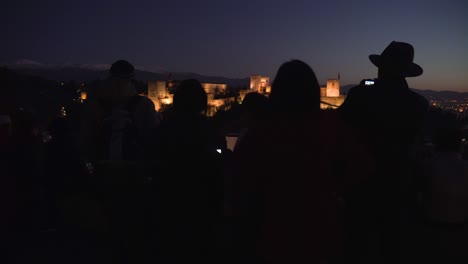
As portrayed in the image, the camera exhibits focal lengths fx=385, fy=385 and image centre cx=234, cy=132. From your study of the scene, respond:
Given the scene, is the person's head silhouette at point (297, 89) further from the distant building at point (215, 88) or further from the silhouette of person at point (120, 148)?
the distant building at point (215, 88)

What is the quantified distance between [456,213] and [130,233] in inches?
90.7

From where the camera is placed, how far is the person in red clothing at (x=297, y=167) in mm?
1933

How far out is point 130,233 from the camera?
9.11 ft

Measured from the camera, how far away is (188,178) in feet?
8.17

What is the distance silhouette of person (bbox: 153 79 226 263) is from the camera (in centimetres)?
250

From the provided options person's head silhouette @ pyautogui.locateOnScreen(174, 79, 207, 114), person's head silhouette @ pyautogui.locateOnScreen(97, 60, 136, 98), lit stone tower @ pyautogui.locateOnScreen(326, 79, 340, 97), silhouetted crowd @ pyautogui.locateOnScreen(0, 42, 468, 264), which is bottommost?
silhouetted crowd @ pyautogui.locateOnScreen(0, 42, 468, 264)

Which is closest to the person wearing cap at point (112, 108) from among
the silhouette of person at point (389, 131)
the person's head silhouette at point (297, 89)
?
the person's head silhouette at point (297, 89)

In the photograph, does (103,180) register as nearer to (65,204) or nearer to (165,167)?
(165,167)

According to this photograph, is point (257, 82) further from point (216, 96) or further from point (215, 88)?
point (215, 88)

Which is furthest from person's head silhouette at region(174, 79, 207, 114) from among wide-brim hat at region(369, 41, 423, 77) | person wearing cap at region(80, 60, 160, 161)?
wide-brim hat at region(369, 41, 423, 77)

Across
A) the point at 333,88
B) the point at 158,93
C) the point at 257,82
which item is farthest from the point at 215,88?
the point at 333,88

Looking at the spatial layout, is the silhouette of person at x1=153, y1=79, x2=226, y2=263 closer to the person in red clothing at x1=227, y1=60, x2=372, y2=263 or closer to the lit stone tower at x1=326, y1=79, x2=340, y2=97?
the person in red clothing at x1=227, y1=60, x2=372, y2=263

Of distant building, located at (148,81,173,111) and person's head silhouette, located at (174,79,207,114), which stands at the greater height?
distant building, located at (148,81,173,111)

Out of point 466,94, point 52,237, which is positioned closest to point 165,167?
point 52,237
